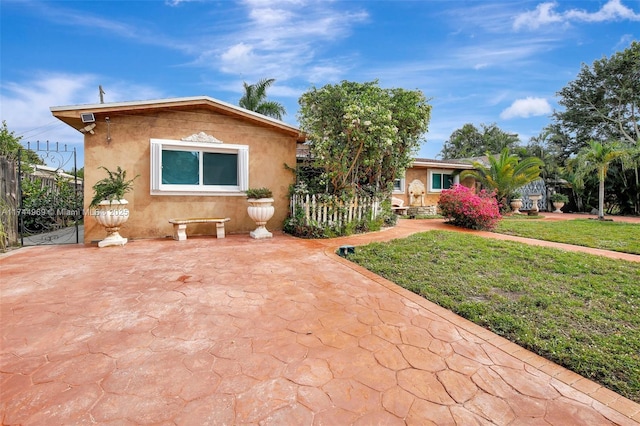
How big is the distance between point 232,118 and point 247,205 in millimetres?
2479

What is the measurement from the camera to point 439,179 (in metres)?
16.8

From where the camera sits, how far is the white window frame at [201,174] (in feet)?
24.4

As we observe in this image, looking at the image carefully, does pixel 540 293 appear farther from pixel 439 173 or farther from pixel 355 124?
pixel 439 173

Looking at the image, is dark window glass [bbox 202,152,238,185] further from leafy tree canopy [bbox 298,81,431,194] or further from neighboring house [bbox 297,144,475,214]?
neighboring house [bbox 297,144,475,214]

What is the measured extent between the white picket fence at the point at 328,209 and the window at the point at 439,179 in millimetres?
9176

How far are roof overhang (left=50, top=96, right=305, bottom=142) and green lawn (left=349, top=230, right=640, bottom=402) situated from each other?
4779mm

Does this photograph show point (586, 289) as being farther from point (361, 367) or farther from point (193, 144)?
point (193, 144)

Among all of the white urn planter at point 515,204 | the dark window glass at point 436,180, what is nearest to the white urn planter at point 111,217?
the dark window glass at point 436,180

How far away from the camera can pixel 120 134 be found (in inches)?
287

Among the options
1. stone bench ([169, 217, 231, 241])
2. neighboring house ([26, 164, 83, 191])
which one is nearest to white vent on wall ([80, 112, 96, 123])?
stone bench ([169, 217, 231, 241])

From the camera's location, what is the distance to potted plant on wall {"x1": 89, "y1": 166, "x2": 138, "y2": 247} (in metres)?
6.42

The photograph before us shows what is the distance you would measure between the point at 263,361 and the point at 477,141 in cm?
3649

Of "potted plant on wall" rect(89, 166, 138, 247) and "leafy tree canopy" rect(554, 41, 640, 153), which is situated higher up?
"leafy tree canopy" rect(554, 41, 640, 153)

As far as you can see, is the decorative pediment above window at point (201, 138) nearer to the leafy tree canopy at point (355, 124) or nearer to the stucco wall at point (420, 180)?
the leafy tree canopy at point (355, 124)
